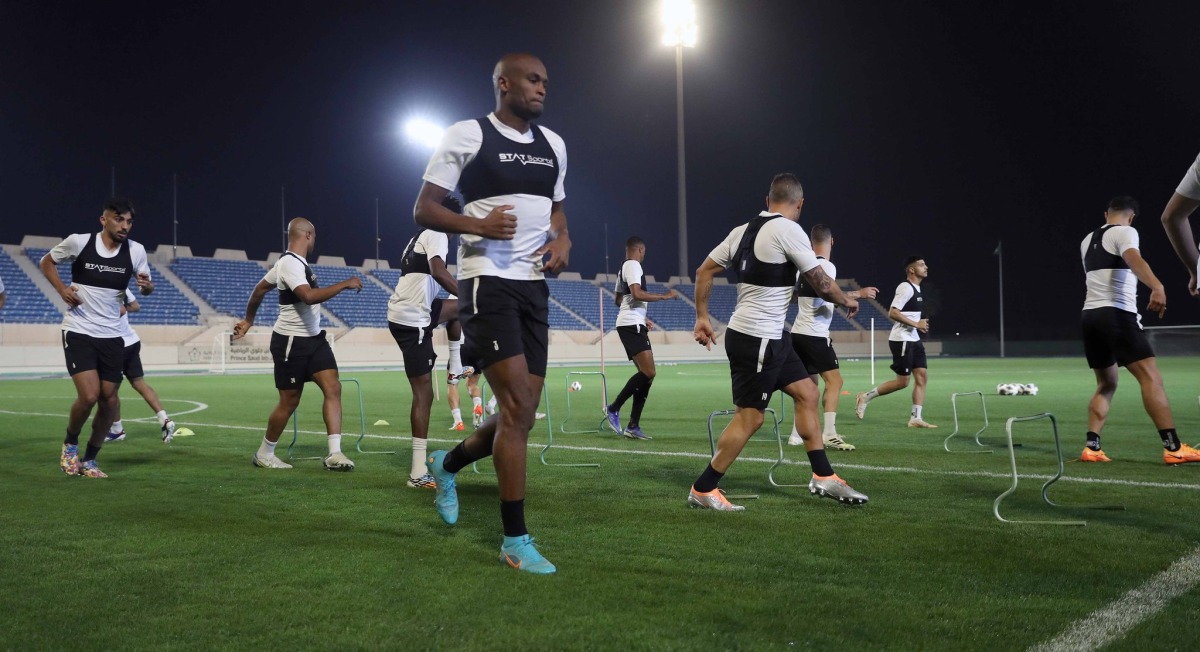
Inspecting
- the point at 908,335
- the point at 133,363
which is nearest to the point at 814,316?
the point at 908,335

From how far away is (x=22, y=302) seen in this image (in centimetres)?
3775

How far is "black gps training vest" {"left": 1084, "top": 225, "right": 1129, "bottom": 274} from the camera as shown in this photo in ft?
24.6

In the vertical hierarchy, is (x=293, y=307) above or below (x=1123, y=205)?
below

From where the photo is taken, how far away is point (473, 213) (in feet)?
13.8

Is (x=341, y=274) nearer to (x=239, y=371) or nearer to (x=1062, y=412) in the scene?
(x=239, y=371)

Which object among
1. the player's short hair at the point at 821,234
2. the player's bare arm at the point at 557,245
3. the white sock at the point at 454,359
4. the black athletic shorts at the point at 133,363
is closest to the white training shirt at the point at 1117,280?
the player's short hair at the point at 821,234

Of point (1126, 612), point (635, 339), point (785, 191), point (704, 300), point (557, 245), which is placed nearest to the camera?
point (1126, 612)

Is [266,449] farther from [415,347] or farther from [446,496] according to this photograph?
[446,496]

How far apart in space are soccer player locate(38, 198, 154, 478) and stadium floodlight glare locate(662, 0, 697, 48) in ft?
149

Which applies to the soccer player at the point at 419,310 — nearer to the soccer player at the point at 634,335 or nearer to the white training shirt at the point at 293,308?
the white training shirt at the point at 293,308

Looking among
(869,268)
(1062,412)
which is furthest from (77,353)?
(869,268)

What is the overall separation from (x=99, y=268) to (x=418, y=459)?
3.28 metres

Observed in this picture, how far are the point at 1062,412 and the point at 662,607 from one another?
1209 cm

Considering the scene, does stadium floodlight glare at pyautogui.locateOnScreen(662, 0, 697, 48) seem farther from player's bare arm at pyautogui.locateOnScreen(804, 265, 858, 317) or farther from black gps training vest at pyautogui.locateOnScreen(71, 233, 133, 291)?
player's bare arm at pyautogui.locateOnScreen(804, 265, 858, 317)
